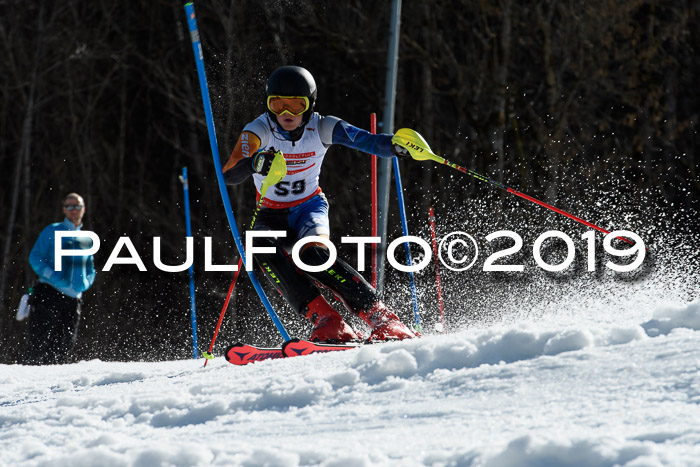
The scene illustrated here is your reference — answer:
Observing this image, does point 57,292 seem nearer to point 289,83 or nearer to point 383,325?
point 289,83

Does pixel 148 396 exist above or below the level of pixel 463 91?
below

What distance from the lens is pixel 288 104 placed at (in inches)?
163

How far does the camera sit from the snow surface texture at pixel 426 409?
181cm

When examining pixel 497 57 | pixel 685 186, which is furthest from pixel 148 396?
pixel 685 186

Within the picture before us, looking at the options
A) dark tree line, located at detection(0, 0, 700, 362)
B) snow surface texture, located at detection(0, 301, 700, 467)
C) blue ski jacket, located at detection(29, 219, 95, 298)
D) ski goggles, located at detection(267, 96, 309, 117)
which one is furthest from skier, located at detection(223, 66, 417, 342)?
dark tree line, located at detection(0, 0, 700, 362)

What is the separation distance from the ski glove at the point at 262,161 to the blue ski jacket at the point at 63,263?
8.02 ft

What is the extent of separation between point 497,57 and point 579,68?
1.18 metres

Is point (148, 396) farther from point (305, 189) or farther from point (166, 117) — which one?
point (166, 117)

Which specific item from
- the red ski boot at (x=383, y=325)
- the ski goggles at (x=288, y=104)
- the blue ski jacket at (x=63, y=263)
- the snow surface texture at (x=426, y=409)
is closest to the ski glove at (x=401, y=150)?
the ski goggles at (x=288, y=104)

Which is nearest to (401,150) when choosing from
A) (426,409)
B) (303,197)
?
(303,197)

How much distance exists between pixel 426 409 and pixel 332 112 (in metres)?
11.6

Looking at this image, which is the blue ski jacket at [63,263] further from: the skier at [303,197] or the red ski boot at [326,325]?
the red ski boot at [326,325]

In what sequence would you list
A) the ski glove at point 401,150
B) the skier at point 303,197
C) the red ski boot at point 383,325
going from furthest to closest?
the ski glove at point 401,150 → the skier at point 303,197 → the red ski boot at point 383,325

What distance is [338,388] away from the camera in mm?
2607
